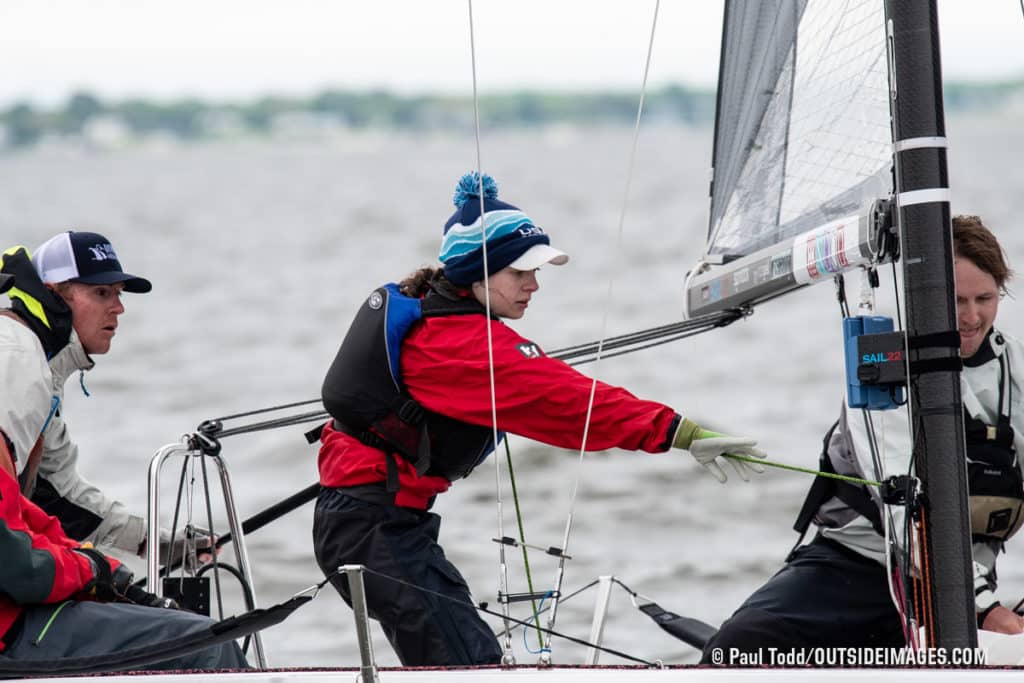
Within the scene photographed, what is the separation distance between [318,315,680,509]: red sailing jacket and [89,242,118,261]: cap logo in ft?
2.24

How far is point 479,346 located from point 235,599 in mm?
3954

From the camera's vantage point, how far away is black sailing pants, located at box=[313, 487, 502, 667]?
2.85m

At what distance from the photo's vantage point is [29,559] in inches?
95.1

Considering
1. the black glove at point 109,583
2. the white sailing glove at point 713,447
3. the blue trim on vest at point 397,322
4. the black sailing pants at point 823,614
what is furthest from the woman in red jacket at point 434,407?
the black sailing pants at point 823,614

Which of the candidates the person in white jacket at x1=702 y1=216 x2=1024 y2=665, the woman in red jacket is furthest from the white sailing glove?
the person in white jacket at x1=702 y1=216 x2=1024 y2=665

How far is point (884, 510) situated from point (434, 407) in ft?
2.86

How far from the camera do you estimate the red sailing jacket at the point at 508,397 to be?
267 centimetres

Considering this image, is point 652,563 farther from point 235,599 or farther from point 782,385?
point 782,385

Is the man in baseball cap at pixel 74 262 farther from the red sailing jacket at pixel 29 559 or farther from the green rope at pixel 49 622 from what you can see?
the green rope at pixel 49 622

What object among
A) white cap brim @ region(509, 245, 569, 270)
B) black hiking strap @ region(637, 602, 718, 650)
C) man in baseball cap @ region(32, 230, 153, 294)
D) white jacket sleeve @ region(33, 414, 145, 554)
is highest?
man in baseball cap @ region(32, 230, 153, 294)

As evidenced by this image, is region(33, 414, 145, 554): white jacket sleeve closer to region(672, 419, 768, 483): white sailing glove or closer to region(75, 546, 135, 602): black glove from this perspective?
region(75, 546, 135, 602): black glove

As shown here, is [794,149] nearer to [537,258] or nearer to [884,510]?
[537,258]

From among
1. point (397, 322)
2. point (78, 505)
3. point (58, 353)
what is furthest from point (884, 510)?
point (78, 505)

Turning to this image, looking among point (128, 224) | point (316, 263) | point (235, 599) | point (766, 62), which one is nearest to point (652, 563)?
point (235, 599)
